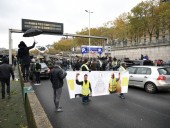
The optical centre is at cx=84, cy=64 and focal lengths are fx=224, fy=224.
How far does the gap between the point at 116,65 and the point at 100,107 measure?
15579 mm

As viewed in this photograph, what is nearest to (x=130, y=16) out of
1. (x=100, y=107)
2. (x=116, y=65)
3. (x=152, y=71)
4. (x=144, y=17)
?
(x=144, y=17)

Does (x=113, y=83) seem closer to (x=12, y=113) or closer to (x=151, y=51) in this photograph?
(x=12, y=113)

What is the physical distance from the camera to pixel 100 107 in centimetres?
889

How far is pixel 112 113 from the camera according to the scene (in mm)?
7953

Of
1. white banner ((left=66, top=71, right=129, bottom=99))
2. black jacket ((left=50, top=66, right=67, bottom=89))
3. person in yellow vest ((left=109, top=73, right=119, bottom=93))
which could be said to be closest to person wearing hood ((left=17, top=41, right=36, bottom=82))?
white banner ((left=66, top=71, right=129, bottom=99))

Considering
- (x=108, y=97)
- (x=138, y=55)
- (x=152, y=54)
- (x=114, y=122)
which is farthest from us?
(x=138, y=55)

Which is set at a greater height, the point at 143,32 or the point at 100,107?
the point at 143,32

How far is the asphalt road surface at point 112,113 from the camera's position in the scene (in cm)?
674

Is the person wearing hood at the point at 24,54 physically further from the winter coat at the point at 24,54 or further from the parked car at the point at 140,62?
the parked car at the point at 140,62

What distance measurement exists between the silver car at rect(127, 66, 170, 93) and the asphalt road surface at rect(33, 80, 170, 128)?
4.68 ft

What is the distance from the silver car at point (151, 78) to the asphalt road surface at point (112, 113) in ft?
4.68

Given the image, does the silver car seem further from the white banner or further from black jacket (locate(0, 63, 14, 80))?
black jacket (locate(0, 63, 14, 80))

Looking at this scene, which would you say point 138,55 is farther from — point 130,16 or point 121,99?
point 121,99

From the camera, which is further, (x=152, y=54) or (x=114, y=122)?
(x=152, y=54)
